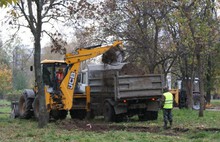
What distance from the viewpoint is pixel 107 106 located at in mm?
19516

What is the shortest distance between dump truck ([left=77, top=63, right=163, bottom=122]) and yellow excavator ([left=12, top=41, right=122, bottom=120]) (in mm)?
1121

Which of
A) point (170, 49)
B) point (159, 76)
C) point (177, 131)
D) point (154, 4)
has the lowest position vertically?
point (177, 131)

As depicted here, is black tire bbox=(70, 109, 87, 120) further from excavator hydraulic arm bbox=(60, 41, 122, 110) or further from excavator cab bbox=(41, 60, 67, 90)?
excavator hydraulic arm bbox=(60, 41, 122, 110)

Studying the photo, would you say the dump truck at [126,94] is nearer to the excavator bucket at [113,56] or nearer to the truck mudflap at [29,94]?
the excavator bucket at [113,56]

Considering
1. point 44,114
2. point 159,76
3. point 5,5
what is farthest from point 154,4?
point 5,5

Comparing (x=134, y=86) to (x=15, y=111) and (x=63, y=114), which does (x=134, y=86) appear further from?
(x=15, y=111)

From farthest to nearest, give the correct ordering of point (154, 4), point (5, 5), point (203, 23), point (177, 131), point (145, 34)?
point (145, 34) < point (154, 4) < point (203, 23) < point (177, 131) < point (5, 5)

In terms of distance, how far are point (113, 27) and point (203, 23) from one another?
23.5 ft

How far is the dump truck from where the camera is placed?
18.5 metres

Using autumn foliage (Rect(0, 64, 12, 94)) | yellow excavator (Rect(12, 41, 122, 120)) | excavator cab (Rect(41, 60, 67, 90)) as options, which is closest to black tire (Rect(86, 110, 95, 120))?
yellow excavator (Rect(12, 41, 122, 120))

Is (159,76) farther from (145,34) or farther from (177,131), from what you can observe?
(145,34)

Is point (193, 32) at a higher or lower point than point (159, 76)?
higher

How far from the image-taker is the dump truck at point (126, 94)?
18484mm

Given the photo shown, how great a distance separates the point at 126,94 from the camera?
1844 cm
